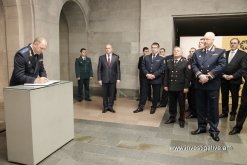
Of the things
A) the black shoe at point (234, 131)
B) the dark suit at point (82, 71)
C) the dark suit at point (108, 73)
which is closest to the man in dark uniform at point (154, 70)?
the dark suit at point (108, 73)

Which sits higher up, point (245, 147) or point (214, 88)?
point (214, 88)

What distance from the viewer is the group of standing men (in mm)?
3171

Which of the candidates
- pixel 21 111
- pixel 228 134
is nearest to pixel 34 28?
pixel 21 111

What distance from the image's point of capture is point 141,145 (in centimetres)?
340

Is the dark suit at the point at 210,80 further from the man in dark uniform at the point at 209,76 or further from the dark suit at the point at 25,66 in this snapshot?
the dark suit at the point at 25,66

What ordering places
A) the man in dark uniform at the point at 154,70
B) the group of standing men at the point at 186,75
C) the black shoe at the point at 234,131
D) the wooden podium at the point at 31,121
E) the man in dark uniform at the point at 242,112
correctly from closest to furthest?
the wooden podium at the point at 31,121, the group of standing men at the point at 186,75, the man in dark uniform at the point at 242,112, the black shoe at the point at 234,131, the man in dark uniform at the point at 154,70

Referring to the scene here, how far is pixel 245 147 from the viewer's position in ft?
11.0

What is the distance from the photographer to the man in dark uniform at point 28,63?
120 inches

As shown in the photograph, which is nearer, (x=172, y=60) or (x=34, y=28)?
(x=172, y=60)

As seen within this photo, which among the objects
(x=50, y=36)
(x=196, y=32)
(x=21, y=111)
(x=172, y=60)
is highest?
(x=196, y=32)

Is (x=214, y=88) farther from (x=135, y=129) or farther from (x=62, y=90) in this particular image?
(x=62, y=90)

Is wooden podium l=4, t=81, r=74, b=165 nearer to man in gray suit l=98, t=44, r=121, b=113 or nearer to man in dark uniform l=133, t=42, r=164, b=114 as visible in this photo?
man in gray suit l=98, t=44, r=121, b=113

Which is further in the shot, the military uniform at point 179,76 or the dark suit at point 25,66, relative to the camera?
the military uniform at point 179,76

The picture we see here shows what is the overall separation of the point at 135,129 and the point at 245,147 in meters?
1.75
